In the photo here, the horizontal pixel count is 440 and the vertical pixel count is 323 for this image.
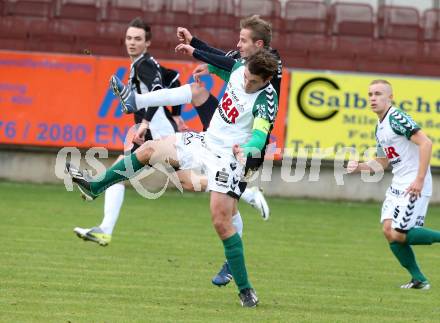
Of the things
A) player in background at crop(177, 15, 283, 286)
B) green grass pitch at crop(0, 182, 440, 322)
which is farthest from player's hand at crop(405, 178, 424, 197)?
player in background at crop(177, 15, 283, 286)

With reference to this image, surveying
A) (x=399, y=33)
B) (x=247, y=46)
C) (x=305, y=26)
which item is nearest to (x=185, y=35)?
(x=247, y=46)

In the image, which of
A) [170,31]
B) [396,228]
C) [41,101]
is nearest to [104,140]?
[41,101]

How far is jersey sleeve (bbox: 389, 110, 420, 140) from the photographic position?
348 inches

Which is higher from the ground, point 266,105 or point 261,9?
point 266,105

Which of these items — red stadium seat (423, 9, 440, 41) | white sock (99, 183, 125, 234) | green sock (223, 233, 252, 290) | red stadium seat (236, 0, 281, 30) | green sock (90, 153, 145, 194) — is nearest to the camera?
green sock (223, 233, 252, 290)

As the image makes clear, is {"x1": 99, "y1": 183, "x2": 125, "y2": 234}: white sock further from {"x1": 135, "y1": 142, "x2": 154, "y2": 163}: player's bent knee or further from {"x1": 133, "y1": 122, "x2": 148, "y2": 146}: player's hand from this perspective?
{"x1": 135, "y1": 142, "x2": 154, "y2": 163}: player's bent knee

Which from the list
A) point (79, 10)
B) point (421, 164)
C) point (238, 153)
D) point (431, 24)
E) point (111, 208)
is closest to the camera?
point (238, 153)

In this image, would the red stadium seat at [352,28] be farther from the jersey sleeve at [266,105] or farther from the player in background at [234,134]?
the jersey sleeve at [266,105]

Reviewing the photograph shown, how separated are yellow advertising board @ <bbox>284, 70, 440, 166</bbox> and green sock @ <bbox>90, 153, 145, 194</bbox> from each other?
8677 millimetres

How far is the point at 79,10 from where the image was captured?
63.8 feet

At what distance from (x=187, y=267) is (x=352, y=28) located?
1127 cm

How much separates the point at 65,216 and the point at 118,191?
2.77m

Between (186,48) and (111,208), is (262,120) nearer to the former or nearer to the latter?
(186,48)

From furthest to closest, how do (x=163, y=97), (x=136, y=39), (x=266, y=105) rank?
(x=136, y=39), (x=163, y=97), (x=266, y=105)
